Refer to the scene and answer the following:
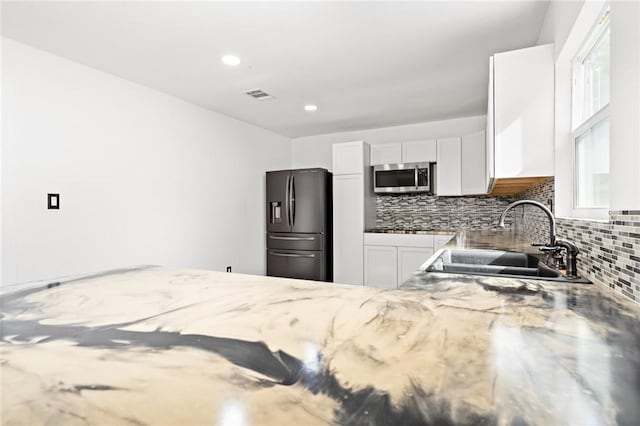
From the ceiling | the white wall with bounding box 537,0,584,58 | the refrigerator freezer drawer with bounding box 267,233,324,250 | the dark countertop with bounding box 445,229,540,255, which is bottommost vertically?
the refrigerator freezer drawer with bounding box 267,233,324,250

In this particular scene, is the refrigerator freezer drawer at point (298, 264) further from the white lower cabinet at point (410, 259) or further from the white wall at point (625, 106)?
the white wall at point (625, 106)

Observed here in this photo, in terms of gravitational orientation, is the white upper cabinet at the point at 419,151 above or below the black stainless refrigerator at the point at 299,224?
above

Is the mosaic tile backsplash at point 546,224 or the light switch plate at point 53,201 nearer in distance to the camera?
the mosaic tile backsplash at point 546,224

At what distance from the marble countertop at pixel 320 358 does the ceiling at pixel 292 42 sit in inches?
73.1

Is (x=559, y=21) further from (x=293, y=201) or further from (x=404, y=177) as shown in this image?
(x=293, y=201)

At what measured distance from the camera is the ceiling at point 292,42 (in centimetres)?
208

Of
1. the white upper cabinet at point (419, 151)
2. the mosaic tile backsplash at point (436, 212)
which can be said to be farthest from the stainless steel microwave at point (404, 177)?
the mosaic tile backsplash at point (436, 212)

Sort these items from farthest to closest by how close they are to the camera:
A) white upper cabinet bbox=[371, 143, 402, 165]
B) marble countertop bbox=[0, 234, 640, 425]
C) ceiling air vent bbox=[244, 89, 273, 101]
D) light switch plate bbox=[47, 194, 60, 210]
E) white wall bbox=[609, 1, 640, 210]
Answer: white upper cabinet bbox=[371, 143, 402, 165] → ceiling air vent bbox=[244, 89, 273, 101] → light switch plate bbox=[47, 194, 60, 210] → white wall bbox=[609, 1, 640, 210] → marble countertop bbox=[0, 234, 640, 425]

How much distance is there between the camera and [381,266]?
436cm

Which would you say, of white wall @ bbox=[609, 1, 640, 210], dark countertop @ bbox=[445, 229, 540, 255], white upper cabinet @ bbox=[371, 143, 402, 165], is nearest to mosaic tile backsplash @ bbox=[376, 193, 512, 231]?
white upper cabinet @ bbox=[371, 143, 402, 165]

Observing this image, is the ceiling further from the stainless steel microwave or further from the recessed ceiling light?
the stainless steel microwave

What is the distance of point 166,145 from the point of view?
3.53 metres

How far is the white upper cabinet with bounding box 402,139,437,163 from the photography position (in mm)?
4461

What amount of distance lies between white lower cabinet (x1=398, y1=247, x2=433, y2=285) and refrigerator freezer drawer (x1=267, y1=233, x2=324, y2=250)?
40.7 inches
